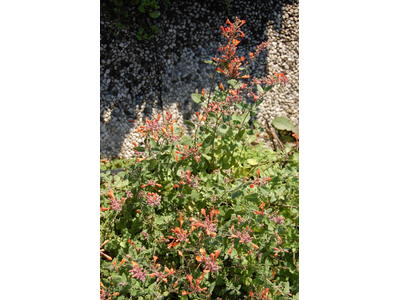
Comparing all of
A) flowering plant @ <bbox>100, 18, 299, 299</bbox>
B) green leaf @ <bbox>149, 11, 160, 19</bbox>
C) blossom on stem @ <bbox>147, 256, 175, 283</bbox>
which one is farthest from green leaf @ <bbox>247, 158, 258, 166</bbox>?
green leaf @ <bbox>149, 11, 160, 19</bbox>

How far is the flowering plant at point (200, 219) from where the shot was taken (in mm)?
1403

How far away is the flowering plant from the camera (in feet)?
4.60

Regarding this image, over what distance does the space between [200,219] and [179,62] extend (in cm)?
230

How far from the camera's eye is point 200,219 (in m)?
1.59

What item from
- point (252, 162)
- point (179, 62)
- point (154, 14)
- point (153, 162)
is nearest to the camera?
point (153, 162)

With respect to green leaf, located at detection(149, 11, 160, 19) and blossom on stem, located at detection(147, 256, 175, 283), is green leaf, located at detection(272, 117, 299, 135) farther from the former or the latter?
blossom on stem, located at detection(147, 256, 175, 283)

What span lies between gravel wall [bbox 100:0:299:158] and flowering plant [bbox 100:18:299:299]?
1456mm

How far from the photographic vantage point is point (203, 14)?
351 cm

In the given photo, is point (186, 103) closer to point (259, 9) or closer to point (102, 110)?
point (102, 110)

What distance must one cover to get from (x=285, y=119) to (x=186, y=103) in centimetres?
126

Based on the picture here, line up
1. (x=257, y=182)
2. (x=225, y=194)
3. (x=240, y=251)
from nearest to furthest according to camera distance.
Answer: (x=257, y=182), (x=225, y=194), (x=240, y=251)

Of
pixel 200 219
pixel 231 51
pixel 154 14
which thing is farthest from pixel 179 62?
pixel 200 219

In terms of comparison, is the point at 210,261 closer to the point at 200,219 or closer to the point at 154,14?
the point at 200,219

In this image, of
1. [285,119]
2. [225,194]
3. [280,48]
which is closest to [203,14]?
[280,48]
